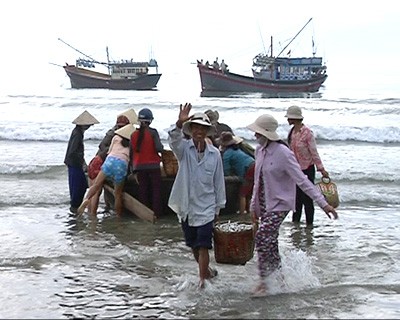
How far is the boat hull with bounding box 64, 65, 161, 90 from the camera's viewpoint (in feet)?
221

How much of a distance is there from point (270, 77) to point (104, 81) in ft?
60.6

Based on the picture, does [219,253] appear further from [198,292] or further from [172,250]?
[172,250]

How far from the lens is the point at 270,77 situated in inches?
2313

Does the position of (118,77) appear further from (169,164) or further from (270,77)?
(169,164)

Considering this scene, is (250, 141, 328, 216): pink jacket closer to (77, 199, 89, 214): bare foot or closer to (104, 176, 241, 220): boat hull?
(104, 176, 241, 220): boat hull

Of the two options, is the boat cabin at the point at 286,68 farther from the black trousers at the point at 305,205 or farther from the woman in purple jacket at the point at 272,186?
the woman in purple jacket at the point at 272,186

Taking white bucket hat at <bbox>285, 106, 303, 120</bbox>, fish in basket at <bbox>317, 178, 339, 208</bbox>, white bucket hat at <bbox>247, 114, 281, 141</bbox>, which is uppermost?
white bucket hat at <bbox>247, 114, 281, 141</bbox>

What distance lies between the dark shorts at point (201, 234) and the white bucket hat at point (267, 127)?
2.94 feet

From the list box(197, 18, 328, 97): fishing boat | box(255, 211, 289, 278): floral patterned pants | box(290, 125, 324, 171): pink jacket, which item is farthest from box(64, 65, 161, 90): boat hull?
box(255, 211, 289, 278): floral patterned pants

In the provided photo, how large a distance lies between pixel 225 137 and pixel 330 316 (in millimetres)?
3990

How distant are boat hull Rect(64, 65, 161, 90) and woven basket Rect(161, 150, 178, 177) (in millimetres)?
58024

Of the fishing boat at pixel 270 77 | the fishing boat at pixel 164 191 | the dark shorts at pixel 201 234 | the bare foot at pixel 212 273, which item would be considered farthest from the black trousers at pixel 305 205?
the fishing boat at pixel 270 77

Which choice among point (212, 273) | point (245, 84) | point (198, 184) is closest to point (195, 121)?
point (198, 184)

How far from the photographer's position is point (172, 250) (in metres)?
7.65
